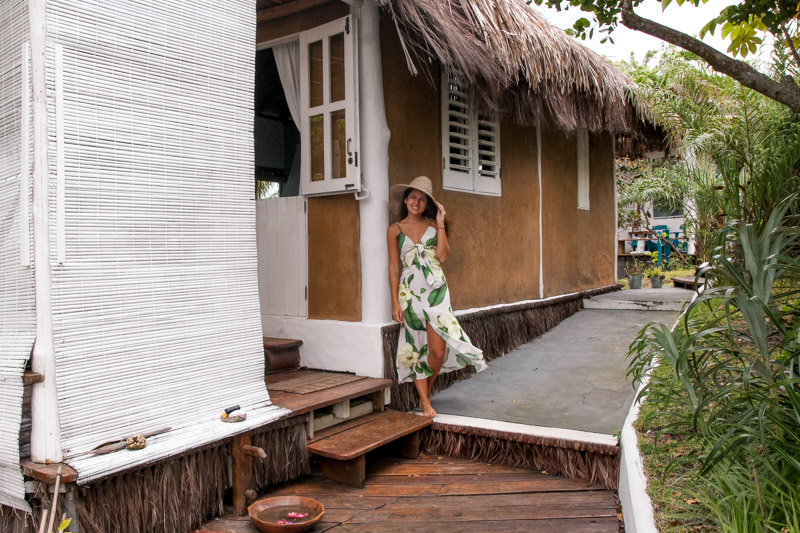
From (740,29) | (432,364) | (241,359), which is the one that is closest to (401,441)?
(432,364)

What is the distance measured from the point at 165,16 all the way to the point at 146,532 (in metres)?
2.31

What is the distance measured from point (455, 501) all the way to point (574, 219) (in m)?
5.01

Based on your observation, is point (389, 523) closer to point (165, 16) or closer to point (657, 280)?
point (165, 16)

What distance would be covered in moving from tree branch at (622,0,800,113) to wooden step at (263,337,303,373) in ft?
9.50

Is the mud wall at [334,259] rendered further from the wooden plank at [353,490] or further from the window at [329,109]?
the wooden plank at [353,490]

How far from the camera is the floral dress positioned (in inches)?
158

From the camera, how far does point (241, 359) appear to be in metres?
3.19

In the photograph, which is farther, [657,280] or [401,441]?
[657,280]

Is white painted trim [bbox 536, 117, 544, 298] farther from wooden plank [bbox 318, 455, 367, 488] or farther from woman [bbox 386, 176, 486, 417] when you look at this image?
wooden plank [bbox 318, 455, 367, 488]

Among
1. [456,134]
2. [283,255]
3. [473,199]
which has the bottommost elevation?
[283,255]

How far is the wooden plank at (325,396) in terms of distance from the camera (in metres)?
3.35

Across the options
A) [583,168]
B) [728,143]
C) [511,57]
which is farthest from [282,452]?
[583,168]

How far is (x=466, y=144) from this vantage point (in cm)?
538

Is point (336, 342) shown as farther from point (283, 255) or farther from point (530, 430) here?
point (530, 430)
